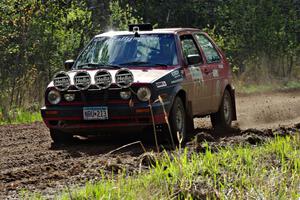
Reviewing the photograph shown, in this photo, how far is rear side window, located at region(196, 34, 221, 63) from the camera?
12.9 m

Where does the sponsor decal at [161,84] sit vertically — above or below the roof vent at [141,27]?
below

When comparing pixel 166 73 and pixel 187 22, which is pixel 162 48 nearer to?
pixel 166 73

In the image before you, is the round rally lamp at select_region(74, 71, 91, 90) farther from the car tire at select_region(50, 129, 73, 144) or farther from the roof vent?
the roof vent

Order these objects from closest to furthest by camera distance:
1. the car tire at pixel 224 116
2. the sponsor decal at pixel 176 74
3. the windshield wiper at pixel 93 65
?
the sponsor decal at pixel 176 74 < the windshield wiper at pixel 93 65 < the car tire at pixel 224 116

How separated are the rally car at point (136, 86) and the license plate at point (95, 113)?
0.04 feet

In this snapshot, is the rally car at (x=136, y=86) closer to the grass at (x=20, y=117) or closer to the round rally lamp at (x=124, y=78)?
the round rally lamp at (x=124, y=78)

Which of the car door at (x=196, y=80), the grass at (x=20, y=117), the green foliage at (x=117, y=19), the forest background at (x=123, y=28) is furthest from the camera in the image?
the green foliage at (x=117, y=19)

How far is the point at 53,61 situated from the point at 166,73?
9.31 metres

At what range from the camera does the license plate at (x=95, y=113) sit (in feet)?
35.1

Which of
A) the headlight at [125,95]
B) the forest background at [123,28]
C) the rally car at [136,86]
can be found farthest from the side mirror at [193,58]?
the forest background at [123,28]

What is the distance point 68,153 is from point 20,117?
598 cm

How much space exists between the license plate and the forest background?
5.31m

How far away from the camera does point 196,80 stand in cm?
1198

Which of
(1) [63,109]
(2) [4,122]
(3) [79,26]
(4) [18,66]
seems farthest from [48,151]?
(3) [79,26]
